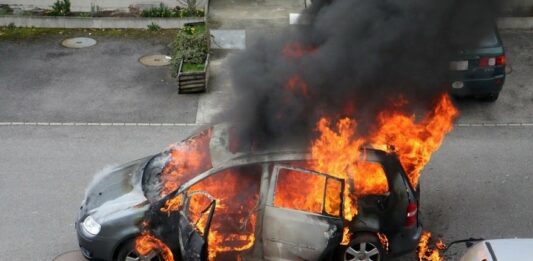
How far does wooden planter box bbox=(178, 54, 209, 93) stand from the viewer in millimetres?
12172

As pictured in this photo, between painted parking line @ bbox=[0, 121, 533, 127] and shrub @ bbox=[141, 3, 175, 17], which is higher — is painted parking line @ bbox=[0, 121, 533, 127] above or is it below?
below

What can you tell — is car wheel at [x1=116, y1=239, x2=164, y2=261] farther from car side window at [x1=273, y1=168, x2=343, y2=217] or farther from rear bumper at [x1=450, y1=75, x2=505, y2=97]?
rear bumper at [x1=450, y1=75, x2=505, y2=97]

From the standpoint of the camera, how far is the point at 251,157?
7.18 metres

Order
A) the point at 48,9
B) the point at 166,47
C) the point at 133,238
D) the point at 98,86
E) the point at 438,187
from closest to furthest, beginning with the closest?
the point at 133,238 < the point at 438,187 < the point at 98,86 < the point at 166,47 < the point at 48,9

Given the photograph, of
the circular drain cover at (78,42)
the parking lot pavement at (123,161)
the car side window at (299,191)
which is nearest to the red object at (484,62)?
the parking lot pavement at (123,161)

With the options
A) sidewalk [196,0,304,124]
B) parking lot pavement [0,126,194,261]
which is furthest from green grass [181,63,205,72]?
parking lot pavement [0,126,194,261]

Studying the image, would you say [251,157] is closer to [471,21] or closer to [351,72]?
[351,72]

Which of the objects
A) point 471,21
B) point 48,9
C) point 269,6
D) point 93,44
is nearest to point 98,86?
point 93,44

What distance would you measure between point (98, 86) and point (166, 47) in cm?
226

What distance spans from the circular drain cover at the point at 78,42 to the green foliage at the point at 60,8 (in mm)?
962

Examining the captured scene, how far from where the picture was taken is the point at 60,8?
1526 centimetres

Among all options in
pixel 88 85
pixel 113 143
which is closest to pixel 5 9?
pixel 88 85

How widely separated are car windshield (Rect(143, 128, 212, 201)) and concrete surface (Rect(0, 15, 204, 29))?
299 inches

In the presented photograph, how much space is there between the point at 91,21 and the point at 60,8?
85 centimetres
